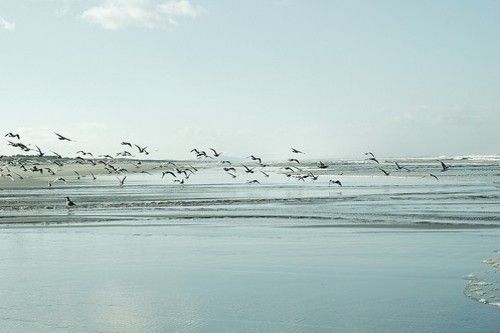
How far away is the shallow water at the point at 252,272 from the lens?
37.8 feet

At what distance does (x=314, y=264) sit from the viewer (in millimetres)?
16719

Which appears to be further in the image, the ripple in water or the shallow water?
the ripple in water

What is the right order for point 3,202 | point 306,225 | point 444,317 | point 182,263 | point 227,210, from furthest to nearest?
point 3,202, point 227,210, point 306,225, point 182,263, point 444,317

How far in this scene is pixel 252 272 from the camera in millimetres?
15789

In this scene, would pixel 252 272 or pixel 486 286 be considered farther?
pixel 252 272

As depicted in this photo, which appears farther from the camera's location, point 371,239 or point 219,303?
point 371,239

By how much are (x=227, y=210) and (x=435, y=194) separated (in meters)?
16.8

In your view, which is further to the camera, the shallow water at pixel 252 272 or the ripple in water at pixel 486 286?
the ripple in water at pixel 486 286

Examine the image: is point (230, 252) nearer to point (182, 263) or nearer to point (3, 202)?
point (182, 263)

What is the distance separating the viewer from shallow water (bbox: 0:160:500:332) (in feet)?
37.8

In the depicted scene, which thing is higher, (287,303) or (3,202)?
(3,202)

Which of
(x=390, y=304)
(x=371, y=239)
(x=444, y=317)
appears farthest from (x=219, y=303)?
(x=371, y=239)

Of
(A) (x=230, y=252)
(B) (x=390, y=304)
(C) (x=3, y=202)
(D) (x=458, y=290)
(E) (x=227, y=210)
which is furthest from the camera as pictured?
(C) (x=3, y=202)

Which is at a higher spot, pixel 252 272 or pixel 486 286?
pixel 252 272
